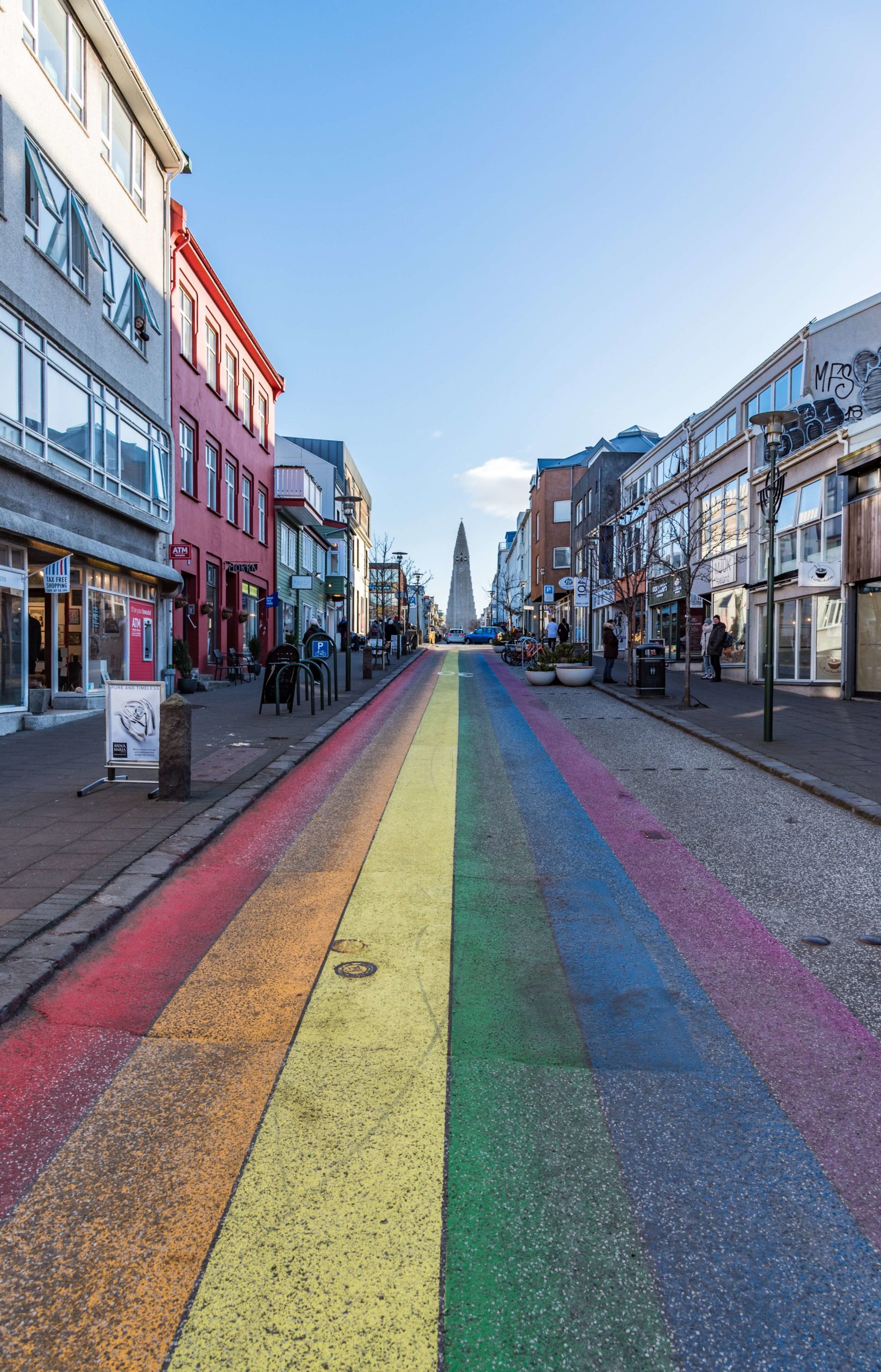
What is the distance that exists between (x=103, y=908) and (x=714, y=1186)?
3.43 metres

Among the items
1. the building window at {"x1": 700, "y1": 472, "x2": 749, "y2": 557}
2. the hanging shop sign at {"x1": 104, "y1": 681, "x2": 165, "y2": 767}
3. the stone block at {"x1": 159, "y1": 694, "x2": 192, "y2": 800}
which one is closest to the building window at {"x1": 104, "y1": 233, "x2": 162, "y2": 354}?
the hanging shop sign at {"x1": 104, "y1": 681, "x2": 165, "y2": 767}

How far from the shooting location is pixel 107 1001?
3.55 meters

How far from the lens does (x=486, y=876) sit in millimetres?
5391

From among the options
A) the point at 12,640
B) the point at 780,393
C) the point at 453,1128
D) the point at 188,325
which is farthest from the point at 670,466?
the point at 453,1128

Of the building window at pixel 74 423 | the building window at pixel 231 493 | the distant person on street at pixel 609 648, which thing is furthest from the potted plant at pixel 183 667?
the distant person on street at pixel 609 648

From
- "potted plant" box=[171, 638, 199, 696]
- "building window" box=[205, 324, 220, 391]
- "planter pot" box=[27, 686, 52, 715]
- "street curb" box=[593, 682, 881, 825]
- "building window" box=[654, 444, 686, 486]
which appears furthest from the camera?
"building window" box=[654, 444, 686, 486]

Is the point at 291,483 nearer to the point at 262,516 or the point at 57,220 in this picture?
the point at 262,516

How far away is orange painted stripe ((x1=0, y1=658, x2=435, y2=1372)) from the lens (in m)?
1.88

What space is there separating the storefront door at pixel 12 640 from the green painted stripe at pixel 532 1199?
10.9m

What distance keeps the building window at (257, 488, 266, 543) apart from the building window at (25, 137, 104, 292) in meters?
14.9

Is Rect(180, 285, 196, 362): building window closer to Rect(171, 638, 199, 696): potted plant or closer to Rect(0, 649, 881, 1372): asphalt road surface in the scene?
Rect(171, 638, 199, 696): potted plant

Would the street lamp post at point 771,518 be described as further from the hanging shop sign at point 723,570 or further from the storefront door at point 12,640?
the hanging shop sign at point 723,570

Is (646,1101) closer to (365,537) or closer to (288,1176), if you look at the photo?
(288,1176)

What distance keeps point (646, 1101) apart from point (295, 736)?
9.44m
